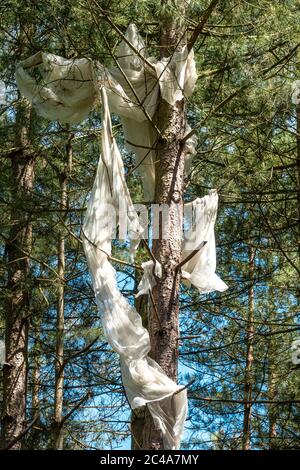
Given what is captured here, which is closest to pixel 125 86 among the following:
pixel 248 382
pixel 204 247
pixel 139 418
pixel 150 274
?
pixel 204 247

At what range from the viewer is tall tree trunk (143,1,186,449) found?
560 centimetres

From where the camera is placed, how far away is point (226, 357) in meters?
9.20

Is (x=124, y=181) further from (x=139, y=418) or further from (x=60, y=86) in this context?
(x=139, y=418)

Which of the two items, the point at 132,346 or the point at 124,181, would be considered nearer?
the point at 132,346

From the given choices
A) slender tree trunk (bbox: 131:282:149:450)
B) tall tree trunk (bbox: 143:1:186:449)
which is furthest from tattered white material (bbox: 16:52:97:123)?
slender tree trunk (bbox: 131:282:149:450)

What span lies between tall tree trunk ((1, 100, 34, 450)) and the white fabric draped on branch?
5.06 ft

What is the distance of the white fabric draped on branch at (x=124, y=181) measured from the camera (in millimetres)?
5332

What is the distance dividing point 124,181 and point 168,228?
49 cm

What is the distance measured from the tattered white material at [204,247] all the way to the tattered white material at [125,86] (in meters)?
0.36

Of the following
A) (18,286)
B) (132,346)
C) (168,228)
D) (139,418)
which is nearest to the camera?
(132,346)

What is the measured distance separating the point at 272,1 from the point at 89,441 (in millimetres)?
5133

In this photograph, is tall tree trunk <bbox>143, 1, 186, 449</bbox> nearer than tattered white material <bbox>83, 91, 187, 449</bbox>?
No

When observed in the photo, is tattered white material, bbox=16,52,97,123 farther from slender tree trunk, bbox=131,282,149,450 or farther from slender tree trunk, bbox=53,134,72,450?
slender tree trunk, bbox=131,282,149,450

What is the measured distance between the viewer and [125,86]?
6.14m
